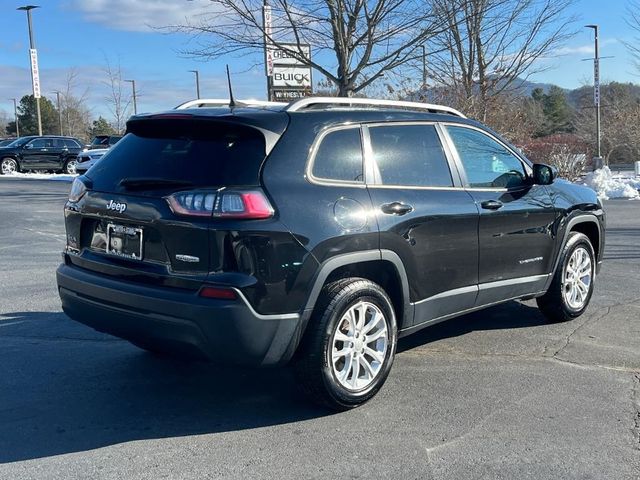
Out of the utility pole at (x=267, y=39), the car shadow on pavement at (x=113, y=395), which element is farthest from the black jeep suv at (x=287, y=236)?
the utility pole at (x=267, y=39)

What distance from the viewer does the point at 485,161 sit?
5.57 metres

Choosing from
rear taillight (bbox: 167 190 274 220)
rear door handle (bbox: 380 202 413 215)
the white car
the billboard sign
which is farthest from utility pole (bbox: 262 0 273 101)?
the white car

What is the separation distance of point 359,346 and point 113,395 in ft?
5.50

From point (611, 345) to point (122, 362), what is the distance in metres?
3.90

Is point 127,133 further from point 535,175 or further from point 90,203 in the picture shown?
point 535,175

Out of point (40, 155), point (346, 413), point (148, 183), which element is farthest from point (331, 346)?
point (40, 155)

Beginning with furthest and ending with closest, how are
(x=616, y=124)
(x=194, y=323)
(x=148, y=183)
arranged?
(x=616, y=124) < (x=148, y=183) < (x=194, y=323)

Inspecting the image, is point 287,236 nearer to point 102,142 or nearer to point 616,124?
point 102,142

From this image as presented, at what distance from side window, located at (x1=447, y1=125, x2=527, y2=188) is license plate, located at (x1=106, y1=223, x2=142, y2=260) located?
2.51 metres

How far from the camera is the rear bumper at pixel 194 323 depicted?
150 inches

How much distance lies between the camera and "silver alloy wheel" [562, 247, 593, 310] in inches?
249

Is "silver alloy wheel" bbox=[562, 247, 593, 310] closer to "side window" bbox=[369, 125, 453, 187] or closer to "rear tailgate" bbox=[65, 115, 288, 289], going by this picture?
"side window" bbox=[369, 125, 453, 187]

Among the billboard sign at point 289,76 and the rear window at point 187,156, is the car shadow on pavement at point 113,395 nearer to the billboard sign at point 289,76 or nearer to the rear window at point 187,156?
the rear window at point 187,156

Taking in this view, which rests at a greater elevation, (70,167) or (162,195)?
(70,167)
